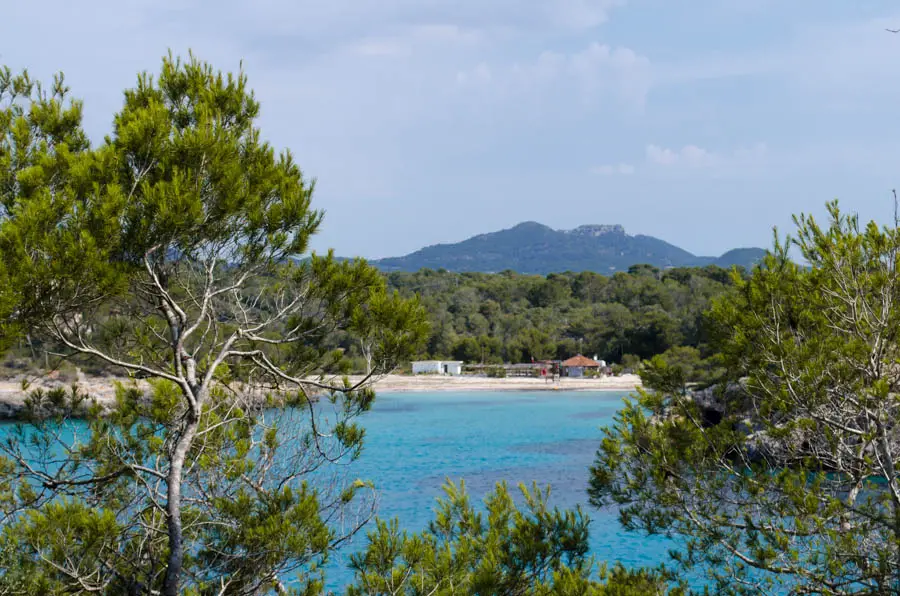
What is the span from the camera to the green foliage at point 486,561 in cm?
382

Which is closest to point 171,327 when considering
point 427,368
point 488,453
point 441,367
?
point 488,453

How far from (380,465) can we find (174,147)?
65.0 feet

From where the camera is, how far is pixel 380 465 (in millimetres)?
22562

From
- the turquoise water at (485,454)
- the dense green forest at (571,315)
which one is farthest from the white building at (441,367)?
the turquoise water at (485,454)

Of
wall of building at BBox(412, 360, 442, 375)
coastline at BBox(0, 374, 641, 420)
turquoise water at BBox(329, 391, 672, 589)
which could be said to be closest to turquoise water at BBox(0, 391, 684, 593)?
turquoise water at BBox(329, 391, 672, 589)

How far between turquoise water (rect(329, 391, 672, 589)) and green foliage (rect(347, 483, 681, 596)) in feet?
4.67

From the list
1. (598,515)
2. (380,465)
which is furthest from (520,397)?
(598,515)

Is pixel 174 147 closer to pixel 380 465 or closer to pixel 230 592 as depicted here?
pixel 230 592

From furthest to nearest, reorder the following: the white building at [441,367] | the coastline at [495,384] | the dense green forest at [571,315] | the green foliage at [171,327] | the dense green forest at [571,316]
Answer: the white building at [441,367] < the dense green forest at [571,315] < the dense green forest at [571,316] < the coastline at [495,384] < the green foliage at [171,327]

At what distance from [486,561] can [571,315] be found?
6374cm

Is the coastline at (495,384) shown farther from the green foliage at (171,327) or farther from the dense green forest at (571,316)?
the green foliage at (171,327)

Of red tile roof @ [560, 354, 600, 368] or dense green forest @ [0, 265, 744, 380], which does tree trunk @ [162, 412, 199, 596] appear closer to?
dense green forest @ [0, 265, 744, 380]

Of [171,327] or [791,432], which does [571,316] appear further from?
[171,327]

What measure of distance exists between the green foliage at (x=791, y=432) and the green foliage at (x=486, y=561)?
17.8 inches
